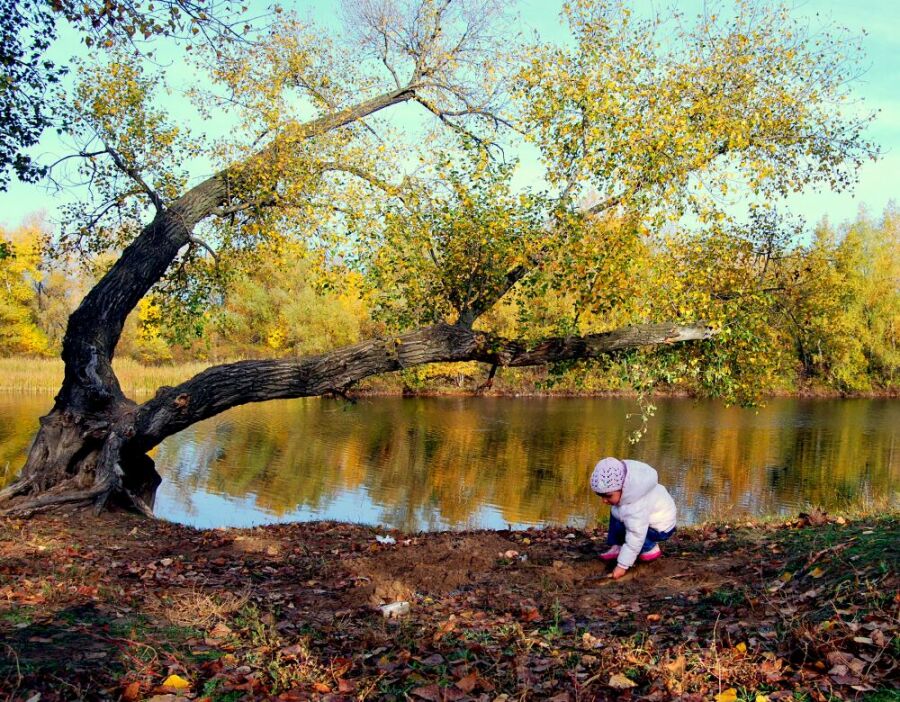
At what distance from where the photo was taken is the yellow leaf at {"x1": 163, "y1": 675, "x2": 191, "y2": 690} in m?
4.03

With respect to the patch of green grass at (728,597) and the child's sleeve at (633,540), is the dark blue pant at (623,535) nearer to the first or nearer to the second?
the child's sleeve at (633,540)

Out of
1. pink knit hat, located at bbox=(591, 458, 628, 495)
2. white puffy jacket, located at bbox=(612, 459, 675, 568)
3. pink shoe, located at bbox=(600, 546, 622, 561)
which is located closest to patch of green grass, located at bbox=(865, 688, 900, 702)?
white puffy jacket, located at bbox=(612, 459, 675, 568)

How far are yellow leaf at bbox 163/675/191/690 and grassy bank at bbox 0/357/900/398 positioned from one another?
28550mm

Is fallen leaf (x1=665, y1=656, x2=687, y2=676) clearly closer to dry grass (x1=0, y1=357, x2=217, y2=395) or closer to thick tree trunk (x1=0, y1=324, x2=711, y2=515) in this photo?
thick tree trunk (x1=0, y1=324, x2=711, y2=515)

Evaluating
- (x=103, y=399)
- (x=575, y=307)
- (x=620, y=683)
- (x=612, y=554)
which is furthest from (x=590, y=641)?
(x=103, y=399)

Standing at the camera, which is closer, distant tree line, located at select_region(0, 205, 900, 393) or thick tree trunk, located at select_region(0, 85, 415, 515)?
thick tree trunk, located at select_region(0, 85, 415, 515)

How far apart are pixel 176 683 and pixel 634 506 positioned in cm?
408

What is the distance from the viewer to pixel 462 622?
525 cm

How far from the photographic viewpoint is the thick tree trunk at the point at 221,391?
1062cm

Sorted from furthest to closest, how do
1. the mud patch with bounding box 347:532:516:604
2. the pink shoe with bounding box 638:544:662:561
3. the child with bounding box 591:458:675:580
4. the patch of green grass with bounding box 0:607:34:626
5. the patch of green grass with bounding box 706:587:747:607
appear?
the pink shoe with bounding box 638:544:662:561 → the child with bounding box 591:458:675:580 → the mud patch with bounding box 347:532:516:604 → the patch of green grass with bounding box 706:587:747:607 → the patch of green grass with bounding box 0:607:34:626

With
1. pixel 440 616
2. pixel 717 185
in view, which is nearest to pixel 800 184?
pixel 717 185

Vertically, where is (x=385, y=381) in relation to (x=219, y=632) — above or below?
below

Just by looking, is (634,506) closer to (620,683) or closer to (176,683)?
(620,683)

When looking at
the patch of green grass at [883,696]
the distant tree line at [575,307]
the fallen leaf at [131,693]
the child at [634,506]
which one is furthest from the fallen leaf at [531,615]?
the distant tree line at [575,307]
